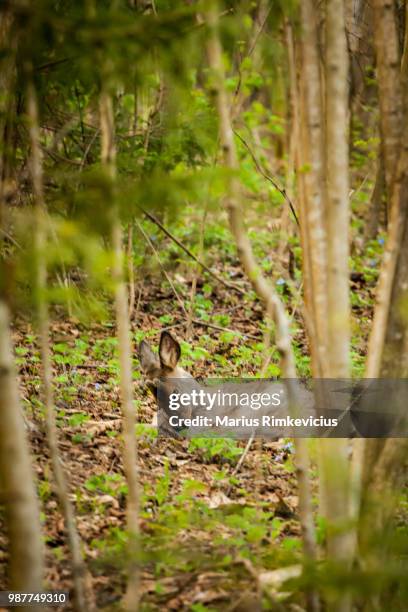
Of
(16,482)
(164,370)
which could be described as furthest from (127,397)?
(164,370)

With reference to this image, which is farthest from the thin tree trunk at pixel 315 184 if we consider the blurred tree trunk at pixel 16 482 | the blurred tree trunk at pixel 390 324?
the blurred tree trunk at pixel 16 482

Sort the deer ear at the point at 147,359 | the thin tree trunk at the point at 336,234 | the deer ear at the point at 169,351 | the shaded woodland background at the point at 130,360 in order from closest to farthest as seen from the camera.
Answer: the shaded woodland background at the point at 130,360, the thin tree trunk at the point at 336,234, the deer ear at the point at 169,351, the deer ear at the point at 147,359

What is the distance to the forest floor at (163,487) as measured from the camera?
310 centimetres

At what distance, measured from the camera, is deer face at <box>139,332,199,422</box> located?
18.1 ft

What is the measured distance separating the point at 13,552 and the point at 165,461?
2.47 metres

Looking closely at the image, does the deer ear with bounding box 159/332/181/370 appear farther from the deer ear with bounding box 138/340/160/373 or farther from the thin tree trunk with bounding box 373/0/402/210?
the thin tree trunk with bounding box 373/0/402/210

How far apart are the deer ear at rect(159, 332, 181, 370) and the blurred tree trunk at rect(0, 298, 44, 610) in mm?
3254

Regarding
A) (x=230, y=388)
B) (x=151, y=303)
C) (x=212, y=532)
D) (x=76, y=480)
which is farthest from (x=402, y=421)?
(x=151, y=303)

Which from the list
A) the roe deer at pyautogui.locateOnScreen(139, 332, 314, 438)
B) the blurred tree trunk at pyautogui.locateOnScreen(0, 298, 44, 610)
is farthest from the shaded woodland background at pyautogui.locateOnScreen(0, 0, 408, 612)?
the roe deer at pyautogui.locateOnScreen(139, 332, 314, 438)

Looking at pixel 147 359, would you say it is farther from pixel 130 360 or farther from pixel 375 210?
pixel 375 210

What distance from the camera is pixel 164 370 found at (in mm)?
5699

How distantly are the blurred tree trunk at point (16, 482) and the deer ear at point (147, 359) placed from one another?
3460 millimetres

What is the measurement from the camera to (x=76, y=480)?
13.7 ft

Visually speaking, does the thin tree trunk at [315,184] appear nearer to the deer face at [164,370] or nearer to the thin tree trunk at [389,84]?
the thin tree trunk at [389,84]
